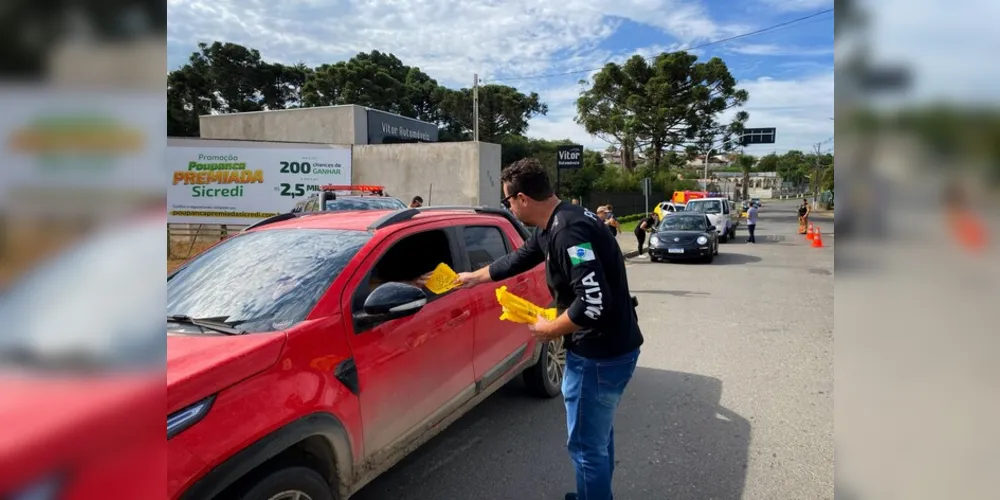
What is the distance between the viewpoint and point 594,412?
2.74 meters

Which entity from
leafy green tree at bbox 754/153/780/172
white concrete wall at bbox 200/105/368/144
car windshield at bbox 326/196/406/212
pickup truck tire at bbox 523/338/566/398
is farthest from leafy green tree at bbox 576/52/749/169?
leafy green tree at bbox 754/153/780/172

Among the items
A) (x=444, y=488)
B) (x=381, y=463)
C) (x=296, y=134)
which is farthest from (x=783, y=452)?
(x=296, y=134)

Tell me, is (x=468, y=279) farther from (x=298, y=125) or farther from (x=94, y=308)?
(x=298, y=125)

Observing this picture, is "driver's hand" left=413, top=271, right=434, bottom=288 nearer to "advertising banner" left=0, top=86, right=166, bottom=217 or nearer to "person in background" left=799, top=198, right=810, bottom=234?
"advertising banner" left=0, top=86, right=166, bottom=217

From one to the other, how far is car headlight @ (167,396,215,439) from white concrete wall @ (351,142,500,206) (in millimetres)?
17617

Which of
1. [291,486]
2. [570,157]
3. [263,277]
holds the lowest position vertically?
[291,486]

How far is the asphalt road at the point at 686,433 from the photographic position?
3361 millimetres

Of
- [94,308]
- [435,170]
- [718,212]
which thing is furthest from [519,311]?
[718,212]

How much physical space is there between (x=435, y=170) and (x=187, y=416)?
62.4 ft

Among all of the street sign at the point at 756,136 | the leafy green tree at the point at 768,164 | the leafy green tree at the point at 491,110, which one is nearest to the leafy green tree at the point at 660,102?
the street sign at the point at 756,136

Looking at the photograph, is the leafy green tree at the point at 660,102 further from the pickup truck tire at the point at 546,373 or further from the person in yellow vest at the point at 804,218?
the pickup truck tire at the point at 546,373

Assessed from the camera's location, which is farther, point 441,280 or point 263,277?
point 441,280

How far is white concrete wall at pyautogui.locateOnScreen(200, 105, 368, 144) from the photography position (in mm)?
25172

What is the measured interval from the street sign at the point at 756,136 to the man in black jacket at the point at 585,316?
4488cm
